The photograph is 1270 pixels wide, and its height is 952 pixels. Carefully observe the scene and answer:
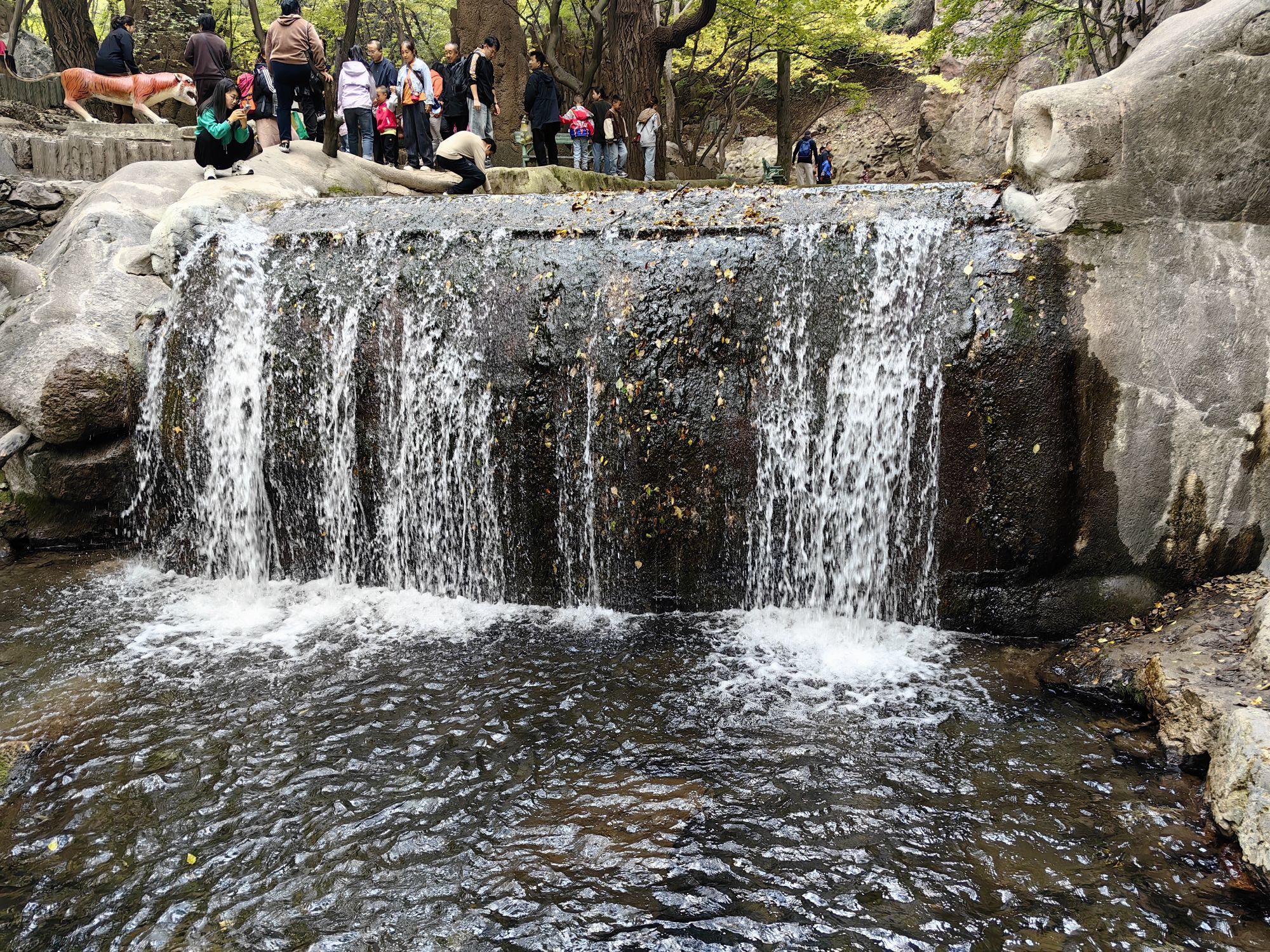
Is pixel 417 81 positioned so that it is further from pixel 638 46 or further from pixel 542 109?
pixel 638 46

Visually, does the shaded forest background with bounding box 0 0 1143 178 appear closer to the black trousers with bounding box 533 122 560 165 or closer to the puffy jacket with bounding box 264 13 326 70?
the puffy jacket with bounding box 264 13 326 70

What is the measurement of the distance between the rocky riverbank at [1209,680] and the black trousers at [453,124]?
9.47 metres

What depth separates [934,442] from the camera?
5.61 meters

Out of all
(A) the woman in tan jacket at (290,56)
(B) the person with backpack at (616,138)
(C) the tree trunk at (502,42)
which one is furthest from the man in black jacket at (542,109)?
(C) the tree trunk at (502,42)

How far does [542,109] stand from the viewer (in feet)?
38.0

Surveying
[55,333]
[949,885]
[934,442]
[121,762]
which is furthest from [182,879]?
[55,333]

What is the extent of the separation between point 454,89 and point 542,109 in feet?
4.13

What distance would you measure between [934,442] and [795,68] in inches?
660

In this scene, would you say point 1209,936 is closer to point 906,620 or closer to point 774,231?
point 906,620

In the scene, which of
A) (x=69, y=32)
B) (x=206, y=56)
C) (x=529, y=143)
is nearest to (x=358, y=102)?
(x=206, y=56)

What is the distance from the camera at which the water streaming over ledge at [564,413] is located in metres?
5.82

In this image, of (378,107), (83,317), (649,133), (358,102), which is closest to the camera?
(83,317)

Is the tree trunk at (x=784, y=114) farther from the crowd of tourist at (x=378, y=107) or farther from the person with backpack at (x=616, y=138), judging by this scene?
the person with backpack at (x=616, y=138)

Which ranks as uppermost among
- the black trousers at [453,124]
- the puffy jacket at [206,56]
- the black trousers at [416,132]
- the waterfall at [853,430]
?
the puffy jacket at [206,56]
